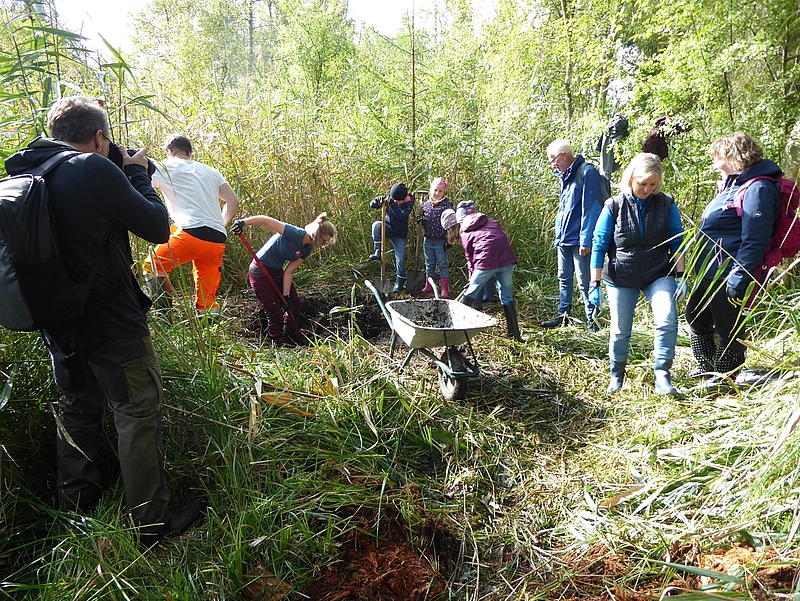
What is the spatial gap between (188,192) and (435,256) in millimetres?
2696

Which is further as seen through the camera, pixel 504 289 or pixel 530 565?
pixel 504 289

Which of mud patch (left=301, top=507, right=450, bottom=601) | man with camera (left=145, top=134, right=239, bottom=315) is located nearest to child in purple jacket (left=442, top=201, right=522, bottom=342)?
man with camera (left=145, top=134, right=239, bottom=315)

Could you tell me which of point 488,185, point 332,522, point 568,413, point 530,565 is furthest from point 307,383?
point 488,185

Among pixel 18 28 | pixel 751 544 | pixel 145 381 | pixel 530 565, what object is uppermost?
pixel 18 28

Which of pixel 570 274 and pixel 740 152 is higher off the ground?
pixel 740 152

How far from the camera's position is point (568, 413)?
342 centimetres

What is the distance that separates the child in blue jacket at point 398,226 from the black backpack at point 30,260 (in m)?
3.80

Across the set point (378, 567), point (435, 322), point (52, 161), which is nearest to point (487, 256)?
point (435, 322)

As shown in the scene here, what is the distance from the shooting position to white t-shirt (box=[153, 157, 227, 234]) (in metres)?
4.07

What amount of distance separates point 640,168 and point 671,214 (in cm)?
38

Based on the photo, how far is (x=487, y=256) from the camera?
→ 451 centimetres

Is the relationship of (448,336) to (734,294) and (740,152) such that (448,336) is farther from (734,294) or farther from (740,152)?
(740,152)

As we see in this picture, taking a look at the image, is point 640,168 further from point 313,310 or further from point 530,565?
point 313,310

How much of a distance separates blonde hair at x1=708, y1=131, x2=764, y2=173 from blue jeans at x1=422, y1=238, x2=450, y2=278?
301 cm
